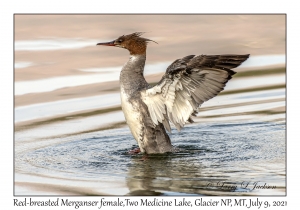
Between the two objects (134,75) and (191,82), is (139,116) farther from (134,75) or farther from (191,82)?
(191,82)

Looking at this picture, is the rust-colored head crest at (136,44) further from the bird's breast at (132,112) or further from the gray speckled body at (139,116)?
the bird's breast at (132,112)

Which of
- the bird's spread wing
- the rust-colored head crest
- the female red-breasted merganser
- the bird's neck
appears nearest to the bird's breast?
the female red-breasted merganser

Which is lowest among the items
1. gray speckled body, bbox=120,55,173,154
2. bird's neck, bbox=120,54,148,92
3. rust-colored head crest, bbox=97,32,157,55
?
gray speckled body, bbox=120,55,173,154

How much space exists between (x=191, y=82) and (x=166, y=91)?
380mm

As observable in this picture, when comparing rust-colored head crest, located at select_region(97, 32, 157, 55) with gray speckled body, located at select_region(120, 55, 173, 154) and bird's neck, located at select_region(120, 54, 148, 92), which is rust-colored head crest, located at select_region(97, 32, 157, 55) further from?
gray speckled body, located at select_region(120, 55, 173, 154)

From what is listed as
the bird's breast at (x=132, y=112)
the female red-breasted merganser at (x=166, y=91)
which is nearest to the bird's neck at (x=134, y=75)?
the female red-breasted merganser at (x=166, y=91)

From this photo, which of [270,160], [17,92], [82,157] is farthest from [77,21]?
[270,160]

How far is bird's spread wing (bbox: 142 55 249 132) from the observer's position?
10133 mm

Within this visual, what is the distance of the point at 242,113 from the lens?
1311cm

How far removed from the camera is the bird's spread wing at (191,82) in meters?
10.1

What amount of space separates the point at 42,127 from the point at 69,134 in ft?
1.98

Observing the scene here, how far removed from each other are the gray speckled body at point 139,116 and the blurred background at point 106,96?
415 millimetres

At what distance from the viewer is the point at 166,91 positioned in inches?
410

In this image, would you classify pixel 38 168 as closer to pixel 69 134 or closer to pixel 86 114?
pixel 69 134
